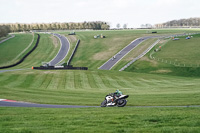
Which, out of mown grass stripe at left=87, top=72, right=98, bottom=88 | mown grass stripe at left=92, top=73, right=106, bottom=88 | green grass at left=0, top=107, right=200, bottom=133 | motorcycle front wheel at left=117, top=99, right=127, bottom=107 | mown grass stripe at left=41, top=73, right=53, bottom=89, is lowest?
mown grass stripe at left=92, top=73, right=106, bottom=88

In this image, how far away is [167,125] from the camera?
15.5 m

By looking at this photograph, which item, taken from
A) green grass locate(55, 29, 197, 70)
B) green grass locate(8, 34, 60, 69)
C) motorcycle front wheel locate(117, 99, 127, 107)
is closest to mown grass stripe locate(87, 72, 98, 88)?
motorcycle front wheel locate(117, 99, 127, 107)

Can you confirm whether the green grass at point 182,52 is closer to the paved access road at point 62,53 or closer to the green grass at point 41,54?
the paved access road at point 62,53

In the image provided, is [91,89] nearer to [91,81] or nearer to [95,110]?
[91,81]

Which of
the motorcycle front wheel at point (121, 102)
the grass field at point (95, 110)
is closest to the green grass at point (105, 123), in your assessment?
the grass field at point (95, 110)

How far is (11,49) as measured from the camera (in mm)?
123188

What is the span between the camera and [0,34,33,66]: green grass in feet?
347

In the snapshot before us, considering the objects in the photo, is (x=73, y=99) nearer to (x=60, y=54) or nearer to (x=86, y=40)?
(x=60, y=54)

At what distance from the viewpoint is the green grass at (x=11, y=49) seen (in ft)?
347

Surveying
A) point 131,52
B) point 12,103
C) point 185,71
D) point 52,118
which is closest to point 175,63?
point 185,71

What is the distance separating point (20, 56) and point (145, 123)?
10108cm

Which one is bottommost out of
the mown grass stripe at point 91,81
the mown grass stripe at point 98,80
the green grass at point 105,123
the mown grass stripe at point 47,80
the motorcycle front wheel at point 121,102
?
the mown grass stripe at point 98,80

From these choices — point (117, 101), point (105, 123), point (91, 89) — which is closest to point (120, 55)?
point (91, 89)

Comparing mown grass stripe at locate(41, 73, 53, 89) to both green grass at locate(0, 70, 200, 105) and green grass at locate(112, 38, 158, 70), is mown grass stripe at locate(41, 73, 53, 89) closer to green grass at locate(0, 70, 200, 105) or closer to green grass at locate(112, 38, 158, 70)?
green grass at locate(0, 70, 200, 105)
